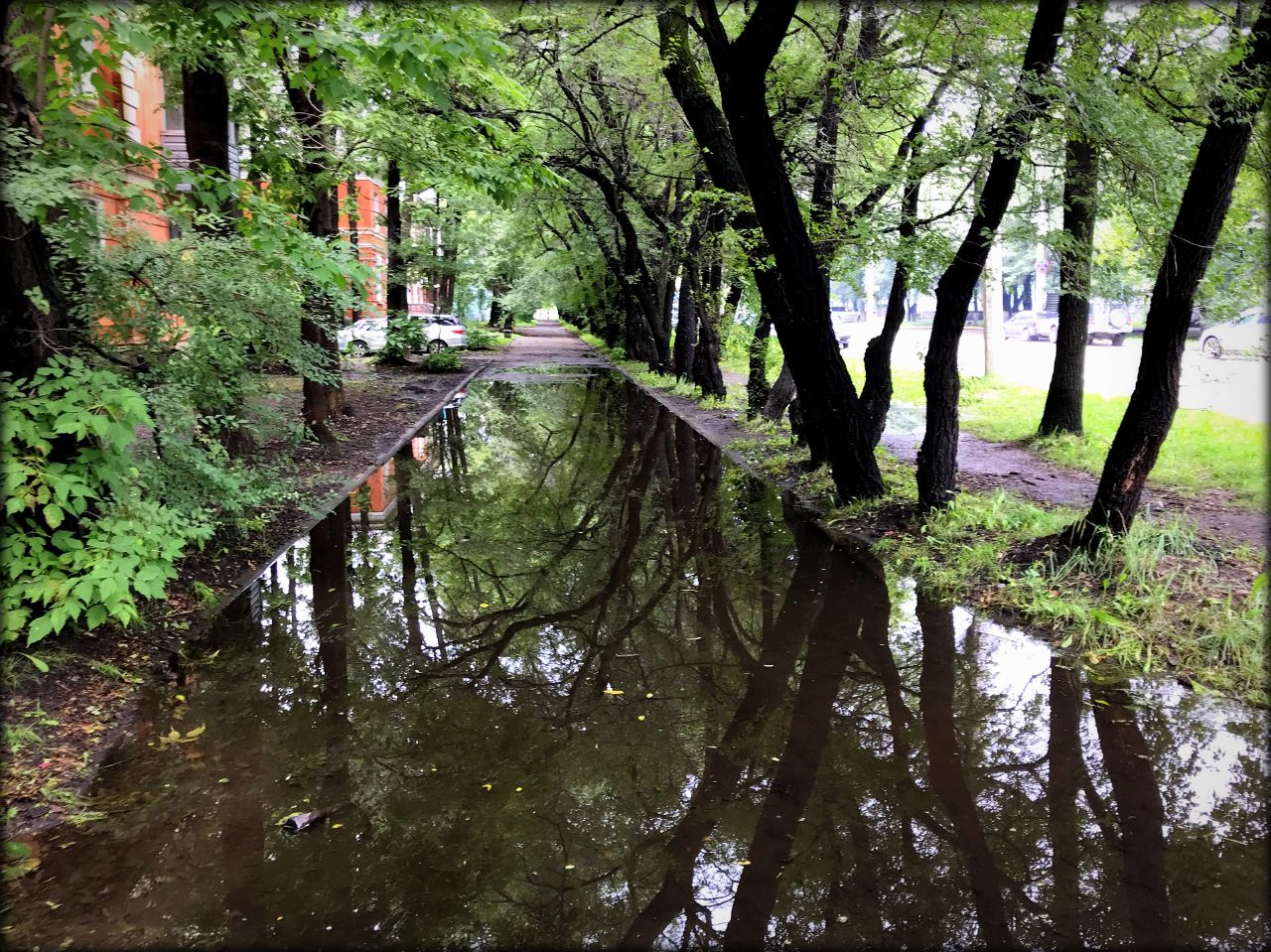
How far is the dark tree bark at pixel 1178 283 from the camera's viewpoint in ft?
17.6

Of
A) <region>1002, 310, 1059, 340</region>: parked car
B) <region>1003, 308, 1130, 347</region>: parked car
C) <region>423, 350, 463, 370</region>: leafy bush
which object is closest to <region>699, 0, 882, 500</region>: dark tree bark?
<region>423, 350, 463, 370</region>: leafy bush

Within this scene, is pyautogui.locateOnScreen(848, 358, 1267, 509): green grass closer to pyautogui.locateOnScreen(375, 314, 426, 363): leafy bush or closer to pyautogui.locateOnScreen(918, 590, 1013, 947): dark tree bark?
pyautogui.locateOnScreen(918, 590, 1013, 947): dark tree bark

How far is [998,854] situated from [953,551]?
13.1 feet

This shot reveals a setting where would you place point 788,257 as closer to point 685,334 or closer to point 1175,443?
point 1175,443

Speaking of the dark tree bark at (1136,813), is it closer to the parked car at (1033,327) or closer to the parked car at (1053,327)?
the parked car at (1053,327)

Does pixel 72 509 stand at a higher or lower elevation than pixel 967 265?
lower

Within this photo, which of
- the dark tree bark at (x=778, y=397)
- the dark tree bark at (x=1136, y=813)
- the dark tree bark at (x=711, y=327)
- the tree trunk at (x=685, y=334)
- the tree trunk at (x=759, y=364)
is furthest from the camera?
the tree trunk at (x=685, y=334)

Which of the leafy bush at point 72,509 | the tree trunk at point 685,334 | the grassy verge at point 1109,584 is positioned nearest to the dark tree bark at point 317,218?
the leafy bush at point 72,509

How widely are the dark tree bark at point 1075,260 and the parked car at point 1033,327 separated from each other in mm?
28983

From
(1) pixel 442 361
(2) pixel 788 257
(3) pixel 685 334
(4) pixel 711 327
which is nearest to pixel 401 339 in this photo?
(1) pixel 442 361

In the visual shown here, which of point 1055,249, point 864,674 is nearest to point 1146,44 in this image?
point 1055,249

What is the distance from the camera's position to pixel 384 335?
26.8 metres

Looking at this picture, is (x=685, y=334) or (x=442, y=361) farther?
(x=442, y=361)

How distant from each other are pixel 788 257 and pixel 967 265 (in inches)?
63.2
